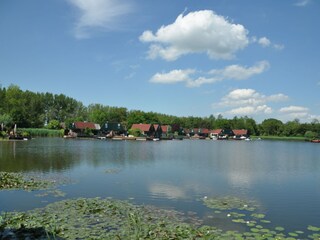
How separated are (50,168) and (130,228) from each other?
17127mm

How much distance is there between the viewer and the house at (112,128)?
113250 mm

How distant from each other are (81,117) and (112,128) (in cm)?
1593

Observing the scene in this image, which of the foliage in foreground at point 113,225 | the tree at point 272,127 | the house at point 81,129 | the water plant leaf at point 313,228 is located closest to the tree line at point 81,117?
the tree at point 272,127

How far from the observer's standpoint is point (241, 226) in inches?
454

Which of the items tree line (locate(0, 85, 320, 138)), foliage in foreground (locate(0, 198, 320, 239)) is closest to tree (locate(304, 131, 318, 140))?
tree line (locate(0, 85, 320, 138))

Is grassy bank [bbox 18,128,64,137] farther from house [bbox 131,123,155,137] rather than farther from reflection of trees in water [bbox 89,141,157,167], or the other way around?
reflection of trees in water [bbox 89,141,157,167]

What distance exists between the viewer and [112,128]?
114 meters

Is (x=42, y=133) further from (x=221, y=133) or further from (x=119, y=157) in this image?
(x=221, y=133)

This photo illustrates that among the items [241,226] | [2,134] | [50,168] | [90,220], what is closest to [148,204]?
[90,220]

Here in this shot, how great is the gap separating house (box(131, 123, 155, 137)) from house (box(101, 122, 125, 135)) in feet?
15.9

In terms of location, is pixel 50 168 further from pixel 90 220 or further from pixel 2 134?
pixel 2 134

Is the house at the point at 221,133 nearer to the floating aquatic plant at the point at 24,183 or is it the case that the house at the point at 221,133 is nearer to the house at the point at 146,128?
the house at the point at 146,128

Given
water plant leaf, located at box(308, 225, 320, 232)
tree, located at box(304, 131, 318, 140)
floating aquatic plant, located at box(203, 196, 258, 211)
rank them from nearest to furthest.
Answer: water plant leaf, located at box(308, 225, 320, 232)
floating aquatic plant, located at box(203, 196, 258, 211)
tree, located at box(304, 131, 318, 140)

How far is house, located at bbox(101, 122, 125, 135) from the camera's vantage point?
4459 inches
